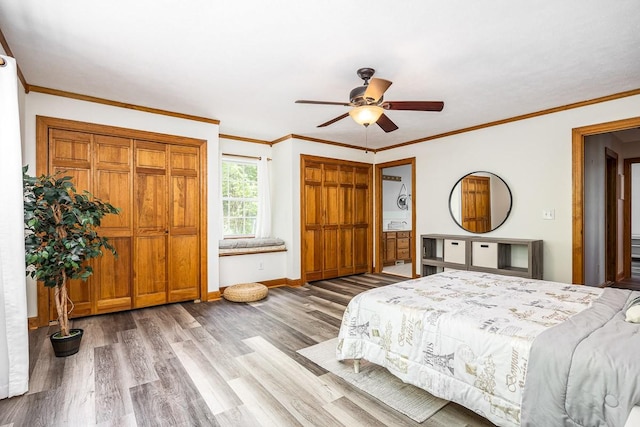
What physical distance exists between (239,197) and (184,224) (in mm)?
1277

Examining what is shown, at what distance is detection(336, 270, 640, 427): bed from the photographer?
4.26 ft

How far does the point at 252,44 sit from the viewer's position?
2.45 meters

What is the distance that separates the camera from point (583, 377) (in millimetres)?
Answer: 1307

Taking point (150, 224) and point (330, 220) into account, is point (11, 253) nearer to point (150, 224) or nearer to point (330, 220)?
point (150, 224)

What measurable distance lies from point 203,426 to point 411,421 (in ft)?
3.86

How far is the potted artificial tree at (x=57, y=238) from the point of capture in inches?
99.8

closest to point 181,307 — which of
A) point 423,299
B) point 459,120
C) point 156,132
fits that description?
point 156,132

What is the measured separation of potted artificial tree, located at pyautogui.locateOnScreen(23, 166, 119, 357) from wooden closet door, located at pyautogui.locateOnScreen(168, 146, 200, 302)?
4.40ft

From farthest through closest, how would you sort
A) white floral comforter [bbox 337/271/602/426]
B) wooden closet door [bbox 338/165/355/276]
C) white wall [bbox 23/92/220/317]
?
1. wooden closet door [bbox 338/165/355/276]
2. white wall [bbox 23/92/220/317]
3. white floral comforter [bbox 337/271/602/426]

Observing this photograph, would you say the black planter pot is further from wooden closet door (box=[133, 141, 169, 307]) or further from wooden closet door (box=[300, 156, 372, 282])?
wooden closet door (box=[300, 156, 372, 282])

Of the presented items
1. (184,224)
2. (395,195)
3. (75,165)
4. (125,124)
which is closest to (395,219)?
(395,195)

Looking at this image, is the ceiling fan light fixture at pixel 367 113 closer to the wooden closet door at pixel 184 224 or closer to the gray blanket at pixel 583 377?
the gray blanket at pixel 583 377

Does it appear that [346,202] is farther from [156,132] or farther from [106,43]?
[106,43]

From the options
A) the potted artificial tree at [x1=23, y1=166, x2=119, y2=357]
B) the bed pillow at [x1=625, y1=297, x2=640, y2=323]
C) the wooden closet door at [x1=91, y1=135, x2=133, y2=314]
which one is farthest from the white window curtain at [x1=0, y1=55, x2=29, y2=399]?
the bed pillow at [x1=625, y1=297, x2=640, y2=323]
